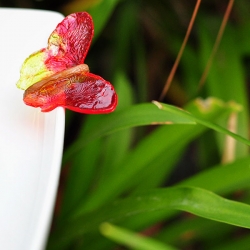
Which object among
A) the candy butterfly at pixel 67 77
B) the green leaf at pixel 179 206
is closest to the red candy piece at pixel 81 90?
the candy butterfly at pixel 67 77

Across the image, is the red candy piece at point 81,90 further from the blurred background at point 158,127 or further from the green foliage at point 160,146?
the blurred background at point 158,127

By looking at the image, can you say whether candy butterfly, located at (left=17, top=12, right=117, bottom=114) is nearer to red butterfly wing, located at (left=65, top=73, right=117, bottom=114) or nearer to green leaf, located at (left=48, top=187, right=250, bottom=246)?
red butterfly wing, located at (left=65, top=73, right=117, bottom=114)

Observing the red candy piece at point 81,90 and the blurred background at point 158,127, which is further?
the blurred background at point 158,127

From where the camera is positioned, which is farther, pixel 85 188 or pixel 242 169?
pixel 85 188

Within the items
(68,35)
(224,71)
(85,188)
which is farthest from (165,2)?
(68,35)

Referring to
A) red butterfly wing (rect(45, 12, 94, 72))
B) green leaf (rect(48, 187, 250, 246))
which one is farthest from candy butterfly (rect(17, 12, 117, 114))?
green leaf (rect(48, 187, 250, 246))

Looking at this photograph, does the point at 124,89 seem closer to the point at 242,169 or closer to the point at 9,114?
the point at 242,169

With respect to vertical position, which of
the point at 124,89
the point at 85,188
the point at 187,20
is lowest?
the point at 85,188

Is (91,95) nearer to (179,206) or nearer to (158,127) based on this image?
(179,206)
